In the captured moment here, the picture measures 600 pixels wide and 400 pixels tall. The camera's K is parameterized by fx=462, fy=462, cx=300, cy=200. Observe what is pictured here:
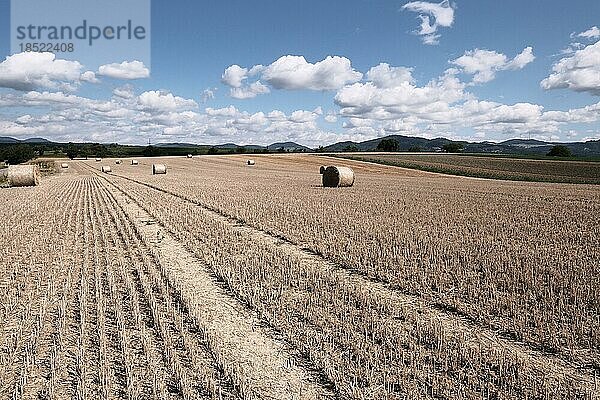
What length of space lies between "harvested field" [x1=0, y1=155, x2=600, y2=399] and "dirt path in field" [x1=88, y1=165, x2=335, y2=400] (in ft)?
0.08

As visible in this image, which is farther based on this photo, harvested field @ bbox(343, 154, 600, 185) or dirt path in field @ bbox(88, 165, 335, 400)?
harvested field @ bbox(343, 154, 600, 185)

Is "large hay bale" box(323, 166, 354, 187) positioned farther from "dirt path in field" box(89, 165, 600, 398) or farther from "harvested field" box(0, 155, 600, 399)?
"dirt path in field" box(89, 165, 600, 398)

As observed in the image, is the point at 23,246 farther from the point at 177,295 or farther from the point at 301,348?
the point at 301,348

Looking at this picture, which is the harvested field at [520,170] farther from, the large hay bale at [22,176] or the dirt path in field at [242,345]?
the dirt path in field at [242,345]

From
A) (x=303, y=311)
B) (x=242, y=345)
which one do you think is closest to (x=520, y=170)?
(x=303, y=311)

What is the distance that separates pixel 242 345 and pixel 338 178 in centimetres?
2220

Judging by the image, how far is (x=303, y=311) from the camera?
21.5 feet

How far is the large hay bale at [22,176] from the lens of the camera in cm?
2950

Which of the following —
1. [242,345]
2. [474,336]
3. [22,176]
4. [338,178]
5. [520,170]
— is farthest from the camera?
[520,170]

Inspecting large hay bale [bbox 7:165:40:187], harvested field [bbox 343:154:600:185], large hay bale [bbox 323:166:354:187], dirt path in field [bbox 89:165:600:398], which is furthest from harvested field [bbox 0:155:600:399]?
harvested field [bbox 343:154:600:185]

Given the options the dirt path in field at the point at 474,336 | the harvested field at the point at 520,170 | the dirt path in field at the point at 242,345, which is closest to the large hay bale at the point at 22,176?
the dirt path in field at the point at 242,345

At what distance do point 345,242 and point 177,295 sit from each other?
4871mm

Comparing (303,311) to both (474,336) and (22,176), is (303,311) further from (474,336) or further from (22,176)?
(22,176)

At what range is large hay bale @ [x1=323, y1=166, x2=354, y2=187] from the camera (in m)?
27.5
